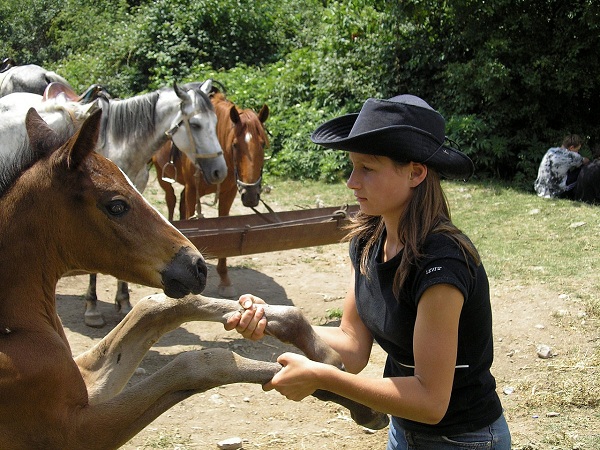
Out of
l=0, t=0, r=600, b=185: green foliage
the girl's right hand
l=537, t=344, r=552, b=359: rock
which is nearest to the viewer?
the girl's right hand

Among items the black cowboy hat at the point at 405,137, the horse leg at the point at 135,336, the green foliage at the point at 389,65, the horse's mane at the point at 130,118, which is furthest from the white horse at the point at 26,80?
the black cowboy hat at the point at 405,137

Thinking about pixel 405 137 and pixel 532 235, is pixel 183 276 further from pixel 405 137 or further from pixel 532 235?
pixel 532 235

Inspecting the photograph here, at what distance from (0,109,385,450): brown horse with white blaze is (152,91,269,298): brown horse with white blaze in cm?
437

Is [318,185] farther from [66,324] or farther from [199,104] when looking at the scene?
[66,324]

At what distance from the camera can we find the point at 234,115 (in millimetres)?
7910

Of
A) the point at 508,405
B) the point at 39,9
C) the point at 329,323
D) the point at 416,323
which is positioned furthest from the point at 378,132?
the point at 39,9

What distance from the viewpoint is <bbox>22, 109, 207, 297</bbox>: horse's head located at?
302 cm

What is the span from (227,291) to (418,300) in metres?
5.43

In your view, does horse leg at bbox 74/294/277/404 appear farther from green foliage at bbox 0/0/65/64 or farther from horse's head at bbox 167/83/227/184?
green foliage at bbox 0/0/65/64

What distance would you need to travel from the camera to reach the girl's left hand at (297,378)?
8.26ft

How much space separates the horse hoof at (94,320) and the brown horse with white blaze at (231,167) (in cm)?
138

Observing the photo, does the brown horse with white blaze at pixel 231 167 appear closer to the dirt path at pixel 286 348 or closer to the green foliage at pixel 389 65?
the dirt path at pixel 286 348

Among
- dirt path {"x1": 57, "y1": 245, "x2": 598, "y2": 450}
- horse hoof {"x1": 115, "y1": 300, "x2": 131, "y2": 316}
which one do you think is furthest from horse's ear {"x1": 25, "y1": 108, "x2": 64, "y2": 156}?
horse hoof {"x1": 115, "y1": 300, "x2": 131, "y2": 316}

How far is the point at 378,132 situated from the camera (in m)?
2.51
